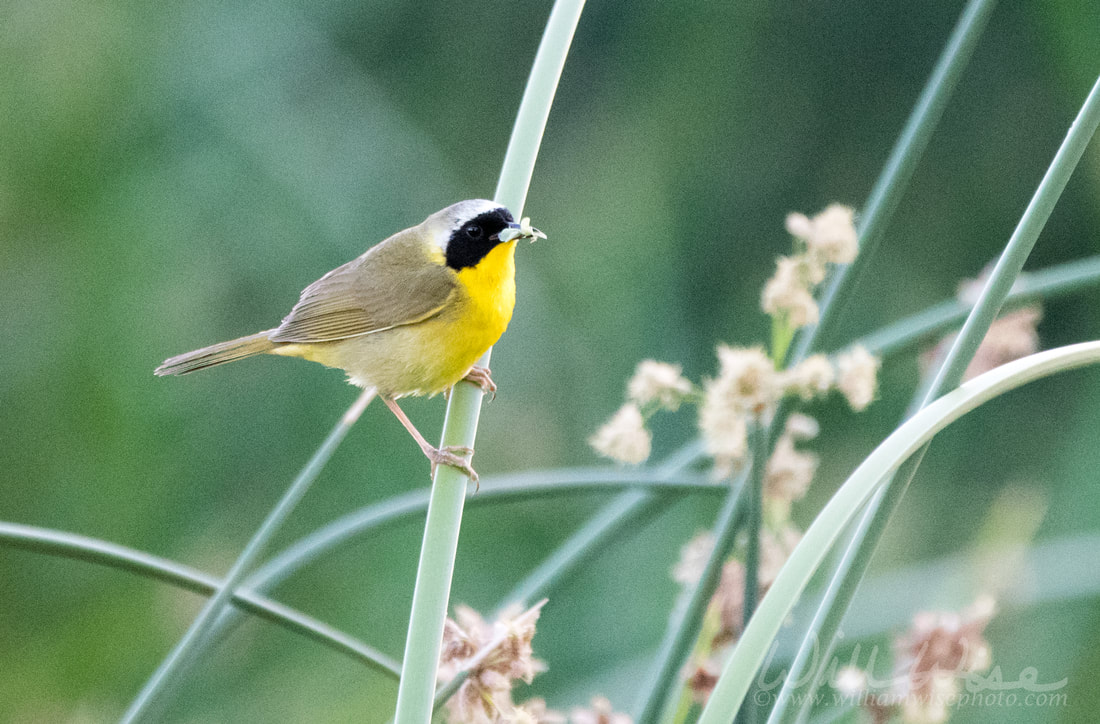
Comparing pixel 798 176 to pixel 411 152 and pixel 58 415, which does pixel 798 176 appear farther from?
pixel 58 415

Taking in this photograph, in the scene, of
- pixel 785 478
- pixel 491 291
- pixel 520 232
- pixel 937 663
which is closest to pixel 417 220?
A: pixel 491 291

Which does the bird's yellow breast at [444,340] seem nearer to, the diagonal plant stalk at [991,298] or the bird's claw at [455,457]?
the bird's claw at [455,457]

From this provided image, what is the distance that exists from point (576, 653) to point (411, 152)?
1.22 m

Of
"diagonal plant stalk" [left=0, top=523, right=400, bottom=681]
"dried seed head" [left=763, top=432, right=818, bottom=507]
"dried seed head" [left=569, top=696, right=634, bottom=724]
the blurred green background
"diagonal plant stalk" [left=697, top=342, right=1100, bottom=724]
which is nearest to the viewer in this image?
"diagonal plant stalk" [left=697, top=342, right=1100, bottom=724]

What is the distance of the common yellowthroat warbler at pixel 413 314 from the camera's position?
3.81 ft

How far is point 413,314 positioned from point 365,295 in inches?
4.4

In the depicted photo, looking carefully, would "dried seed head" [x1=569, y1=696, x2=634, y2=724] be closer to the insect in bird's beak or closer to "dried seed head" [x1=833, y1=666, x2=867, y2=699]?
"dried seed head" [x1=833, y1=666, x2=867, y2=699]

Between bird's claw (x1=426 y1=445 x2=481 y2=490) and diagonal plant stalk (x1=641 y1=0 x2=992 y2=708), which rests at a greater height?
diagonal plant stalk (x1=641 y1=0 x2=992 y2=708)

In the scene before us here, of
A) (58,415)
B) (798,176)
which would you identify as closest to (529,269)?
(798,176)

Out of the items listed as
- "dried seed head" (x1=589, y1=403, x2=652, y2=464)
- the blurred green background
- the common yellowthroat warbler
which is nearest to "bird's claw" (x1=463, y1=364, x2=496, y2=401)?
the common yellowthroat warbler

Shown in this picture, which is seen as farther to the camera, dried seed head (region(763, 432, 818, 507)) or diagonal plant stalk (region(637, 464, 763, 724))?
dried seed head (region(763, 432, 818, 507))

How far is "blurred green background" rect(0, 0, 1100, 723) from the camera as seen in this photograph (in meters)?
2.12

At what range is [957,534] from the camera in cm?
225

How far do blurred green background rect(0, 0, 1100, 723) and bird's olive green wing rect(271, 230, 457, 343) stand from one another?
0.83 m
